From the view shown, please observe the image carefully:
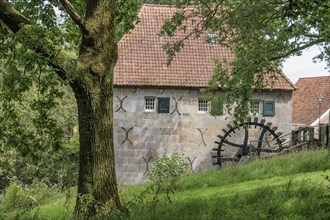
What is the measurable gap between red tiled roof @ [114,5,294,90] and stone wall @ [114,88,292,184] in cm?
45

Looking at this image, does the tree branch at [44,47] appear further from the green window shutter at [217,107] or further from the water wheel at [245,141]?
the water wheel at [245,141]

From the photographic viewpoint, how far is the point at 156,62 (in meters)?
25.1

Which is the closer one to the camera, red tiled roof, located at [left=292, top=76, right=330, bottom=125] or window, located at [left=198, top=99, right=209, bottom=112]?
window, located at [left=198, top=99, right=209, bottom=112]

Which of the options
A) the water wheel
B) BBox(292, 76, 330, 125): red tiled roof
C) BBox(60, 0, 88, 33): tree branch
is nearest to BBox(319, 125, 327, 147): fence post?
the water wheel

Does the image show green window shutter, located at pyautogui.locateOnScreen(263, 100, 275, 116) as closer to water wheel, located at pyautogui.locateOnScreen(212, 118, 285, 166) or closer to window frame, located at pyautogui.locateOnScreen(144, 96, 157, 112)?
water wheel, located at pyautogui.locateOnScreen(212, 118, 285, 166)

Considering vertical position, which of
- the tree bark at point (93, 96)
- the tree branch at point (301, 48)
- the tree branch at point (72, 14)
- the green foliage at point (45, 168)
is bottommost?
the green foliage at point (45, 168)

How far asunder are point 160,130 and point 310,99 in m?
18.2

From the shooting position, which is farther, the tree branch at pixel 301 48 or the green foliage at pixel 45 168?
the green foliage at pixel 45 168

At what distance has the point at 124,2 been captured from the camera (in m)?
11.4

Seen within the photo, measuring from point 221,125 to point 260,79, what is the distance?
10736mm

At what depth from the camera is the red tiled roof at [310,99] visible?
37.9 meters

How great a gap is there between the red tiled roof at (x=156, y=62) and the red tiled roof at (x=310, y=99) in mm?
13292

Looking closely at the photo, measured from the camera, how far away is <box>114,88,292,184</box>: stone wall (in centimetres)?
2447

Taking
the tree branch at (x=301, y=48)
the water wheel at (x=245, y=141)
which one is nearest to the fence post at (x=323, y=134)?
the water wheel at (x=245, y=141)
